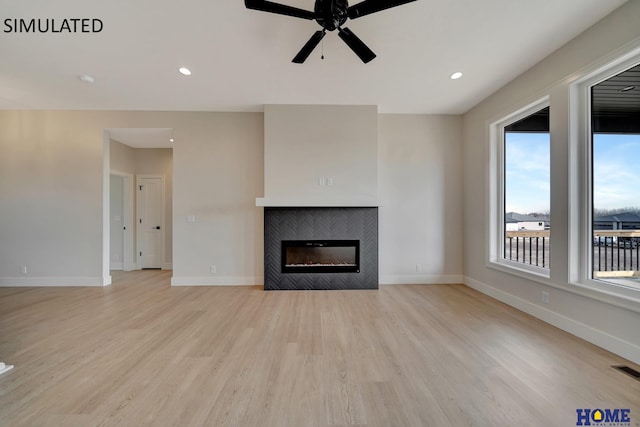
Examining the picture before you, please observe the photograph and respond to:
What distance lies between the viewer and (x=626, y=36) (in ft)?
6.66

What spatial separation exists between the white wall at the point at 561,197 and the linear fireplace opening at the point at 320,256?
6.68ft

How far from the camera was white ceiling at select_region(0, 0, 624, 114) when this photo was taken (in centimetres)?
211

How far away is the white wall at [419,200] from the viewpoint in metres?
4.35

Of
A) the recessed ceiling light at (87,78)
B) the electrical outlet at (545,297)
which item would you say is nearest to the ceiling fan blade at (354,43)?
the electrical outlet at (545,297)

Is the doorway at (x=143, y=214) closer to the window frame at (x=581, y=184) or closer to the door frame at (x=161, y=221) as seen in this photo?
the door frame at (x=161, y=221)

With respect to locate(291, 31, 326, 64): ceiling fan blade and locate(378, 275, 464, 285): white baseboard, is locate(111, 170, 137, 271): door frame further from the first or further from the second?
locate(378, 275, 464, 285): white baseboard

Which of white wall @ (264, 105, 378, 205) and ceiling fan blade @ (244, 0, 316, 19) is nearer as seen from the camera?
ceiling fan blade @ (244, 0, 316, 19)

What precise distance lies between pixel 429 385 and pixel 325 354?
0.80m

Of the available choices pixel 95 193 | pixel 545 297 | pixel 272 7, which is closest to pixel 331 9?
pixel 272 7

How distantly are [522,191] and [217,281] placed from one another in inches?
188

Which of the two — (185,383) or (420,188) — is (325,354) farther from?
(420,188)

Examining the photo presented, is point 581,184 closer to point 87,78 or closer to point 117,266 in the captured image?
point 87,78

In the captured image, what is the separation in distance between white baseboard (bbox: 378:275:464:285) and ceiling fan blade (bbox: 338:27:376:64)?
11.1ft

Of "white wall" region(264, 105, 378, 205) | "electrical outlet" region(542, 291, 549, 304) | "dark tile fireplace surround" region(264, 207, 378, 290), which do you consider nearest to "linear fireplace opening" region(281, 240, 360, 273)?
"dark tile fireplace surround" region(264, 207, 378, 290)
